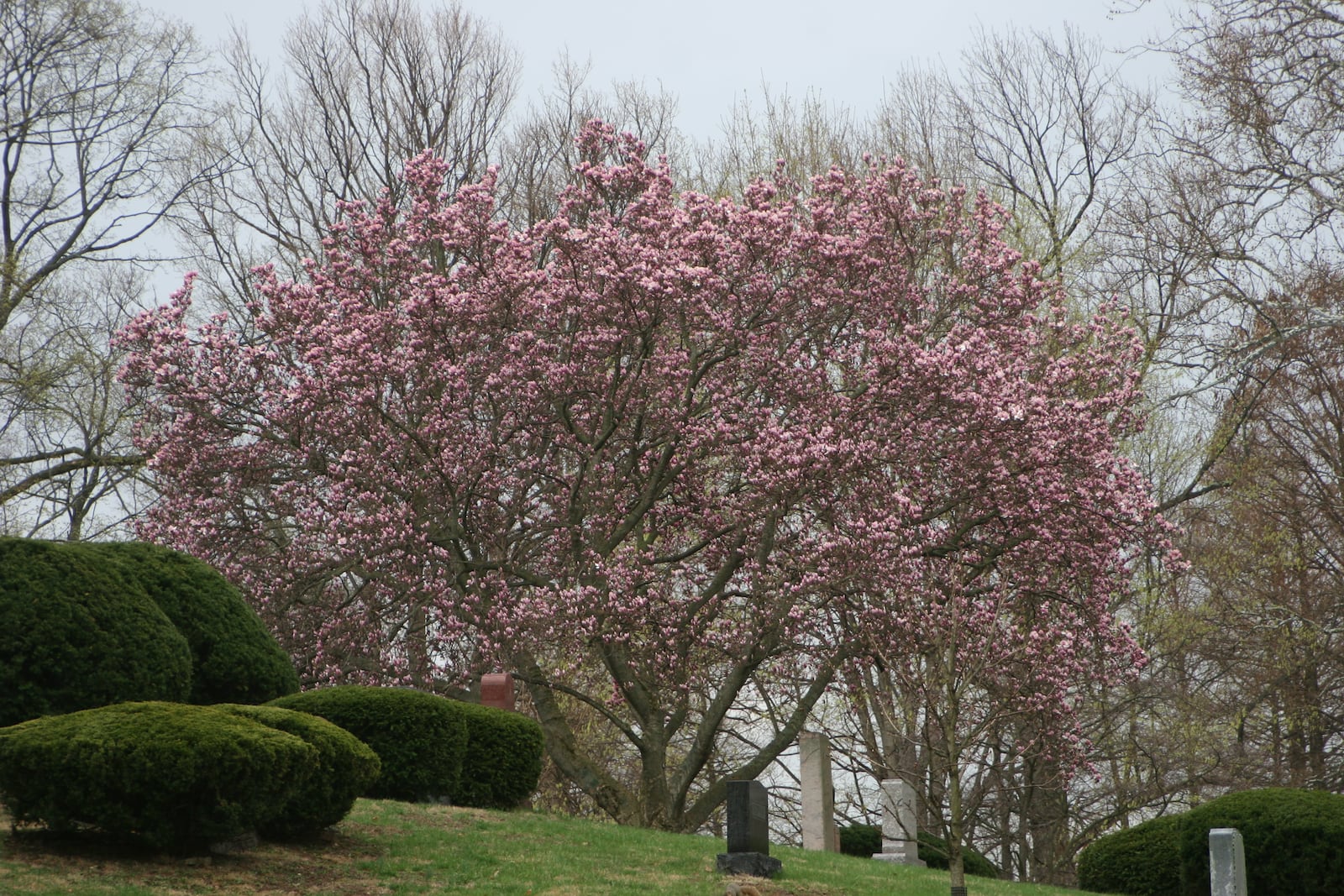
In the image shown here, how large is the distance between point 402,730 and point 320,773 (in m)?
2.92

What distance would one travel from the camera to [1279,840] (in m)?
15.0

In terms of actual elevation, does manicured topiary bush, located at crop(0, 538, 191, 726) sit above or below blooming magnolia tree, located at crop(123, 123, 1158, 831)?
below

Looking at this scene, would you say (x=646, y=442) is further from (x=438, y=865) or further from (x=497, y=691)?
(x=438, y=865)

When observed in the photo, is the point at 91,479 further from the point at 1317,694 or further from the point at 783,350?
the point at 1317,694

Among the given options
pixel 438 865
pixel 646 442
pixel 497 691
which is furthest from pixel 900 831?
Answer: pixel 438 865

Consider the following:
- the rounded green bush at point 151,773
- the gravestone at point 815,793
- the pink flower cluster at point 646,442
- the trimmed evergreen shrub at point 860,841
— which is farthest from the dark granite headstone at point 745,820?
the trimmed evergreen shrub at point 860,841

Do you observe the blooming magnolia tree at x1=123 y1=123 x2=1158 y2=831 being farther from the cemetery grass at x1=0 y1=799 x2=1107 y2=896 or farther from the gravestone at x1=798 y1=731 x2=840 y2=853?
the cemetery grass at x1=0 y1=799 x2=1107 y2=896

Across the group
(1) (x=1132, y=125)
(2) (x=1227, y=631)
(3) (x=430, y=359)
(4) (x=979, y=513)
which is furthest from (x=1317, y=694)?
(3) (x=430, y=359)

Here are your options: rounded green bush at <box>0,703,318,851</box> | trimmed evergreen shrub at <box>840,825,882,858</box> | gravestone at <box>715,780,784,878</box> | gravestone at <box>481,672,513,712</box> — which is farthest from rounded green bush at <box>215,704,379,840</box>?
trimmed evergreen shrub at <box>840,825,882,858</box>

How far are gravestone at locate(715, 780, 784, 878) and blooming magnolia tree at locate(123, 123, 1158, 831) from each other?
394cm

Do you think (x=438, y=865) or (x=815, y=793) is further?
(x=815, y=793)

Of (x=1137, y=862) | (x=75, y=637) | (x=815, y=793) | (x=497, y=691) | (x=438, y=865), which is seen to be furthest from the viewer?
(x=815, y=793)

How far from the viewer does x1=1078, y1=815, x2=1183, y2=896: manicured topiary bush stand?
17906 mm

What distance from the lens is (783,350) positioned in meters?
18.8
